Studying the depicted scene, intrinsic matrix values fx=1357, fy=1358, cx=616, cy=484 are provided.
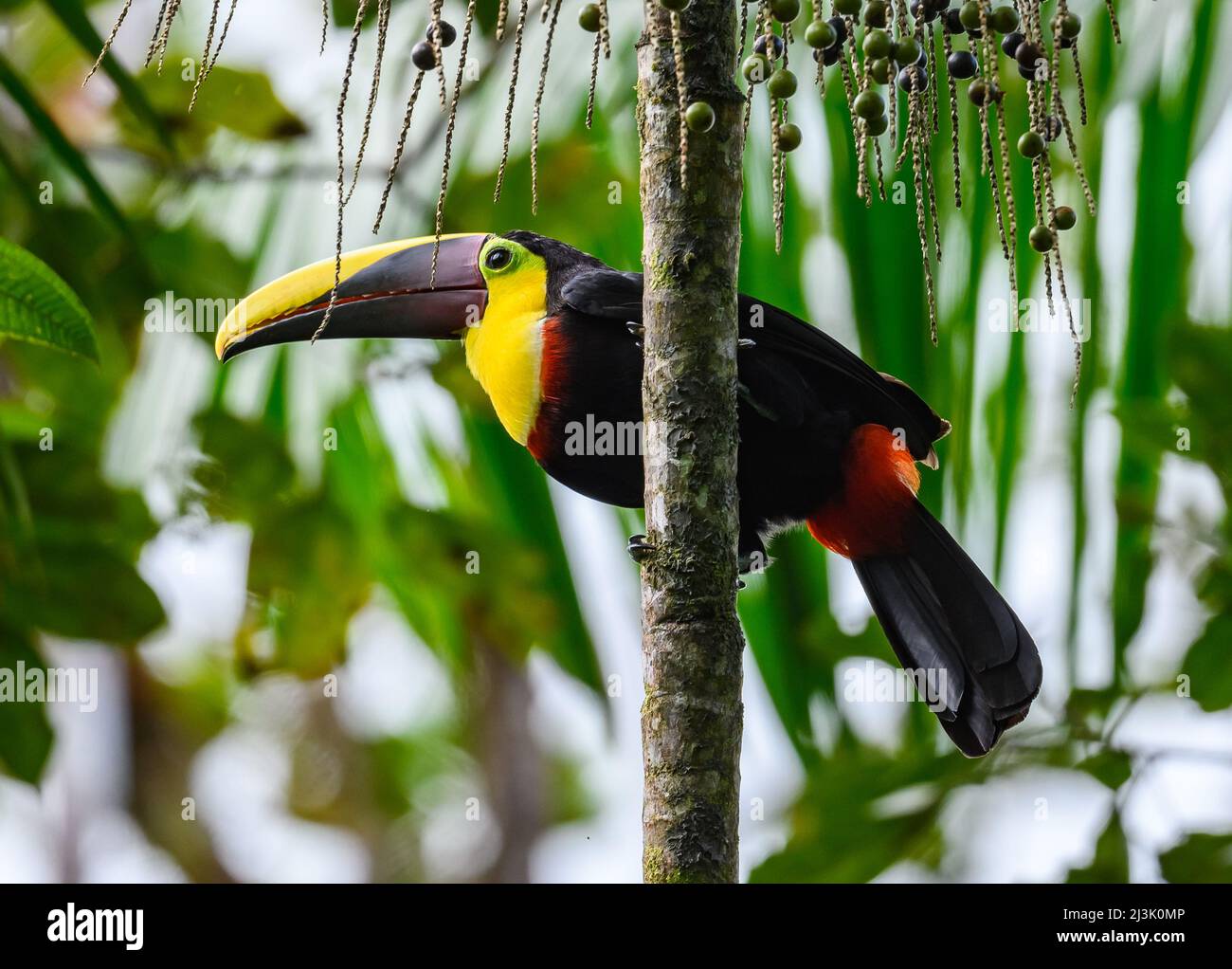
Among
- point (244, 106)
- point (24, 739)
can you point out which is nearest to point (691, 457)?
point (24, 739)

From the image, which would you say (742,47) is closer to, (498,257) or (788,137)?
(788,137)

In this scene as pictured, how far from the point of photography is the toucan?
85.4 inches

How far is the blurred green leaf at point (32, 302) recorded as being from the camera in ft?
4.76

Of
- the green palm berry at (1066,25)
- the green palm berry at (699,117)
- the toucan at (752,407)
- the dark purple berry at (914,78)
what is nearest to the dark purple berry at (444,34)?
the green palm berry at (699,117)

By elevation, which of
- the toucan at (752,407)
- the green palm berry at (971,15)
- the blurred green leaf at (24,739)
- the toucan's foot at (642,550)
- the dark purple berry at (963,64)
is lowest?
the blurred green leaf at (24,739)

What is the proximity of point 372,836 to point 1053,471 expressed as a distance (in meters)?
4.61

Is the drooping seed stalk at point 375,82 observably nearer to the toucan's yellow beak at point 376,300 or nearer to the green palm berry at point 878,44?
the green palm berry at point 878,44

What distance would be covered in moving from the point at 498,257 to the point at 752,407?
527 mm

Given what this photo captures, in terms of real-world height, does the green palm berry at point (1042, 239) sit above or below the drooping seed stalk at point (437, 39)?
below

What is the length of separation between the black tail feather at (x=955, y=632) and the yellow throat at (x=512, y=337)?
666 millimetres

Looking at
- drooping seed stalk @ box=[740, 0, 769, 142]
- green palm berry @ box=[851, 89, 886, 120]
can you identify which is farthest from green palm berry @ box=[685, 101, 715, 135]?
green palm berry @ box=[851, 89, 886, 120]

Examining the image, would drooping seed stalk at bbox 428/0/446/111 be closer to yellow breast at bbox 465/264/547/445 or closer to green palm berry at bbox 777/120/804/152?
green palm berry at bbox 777/120/804/152
